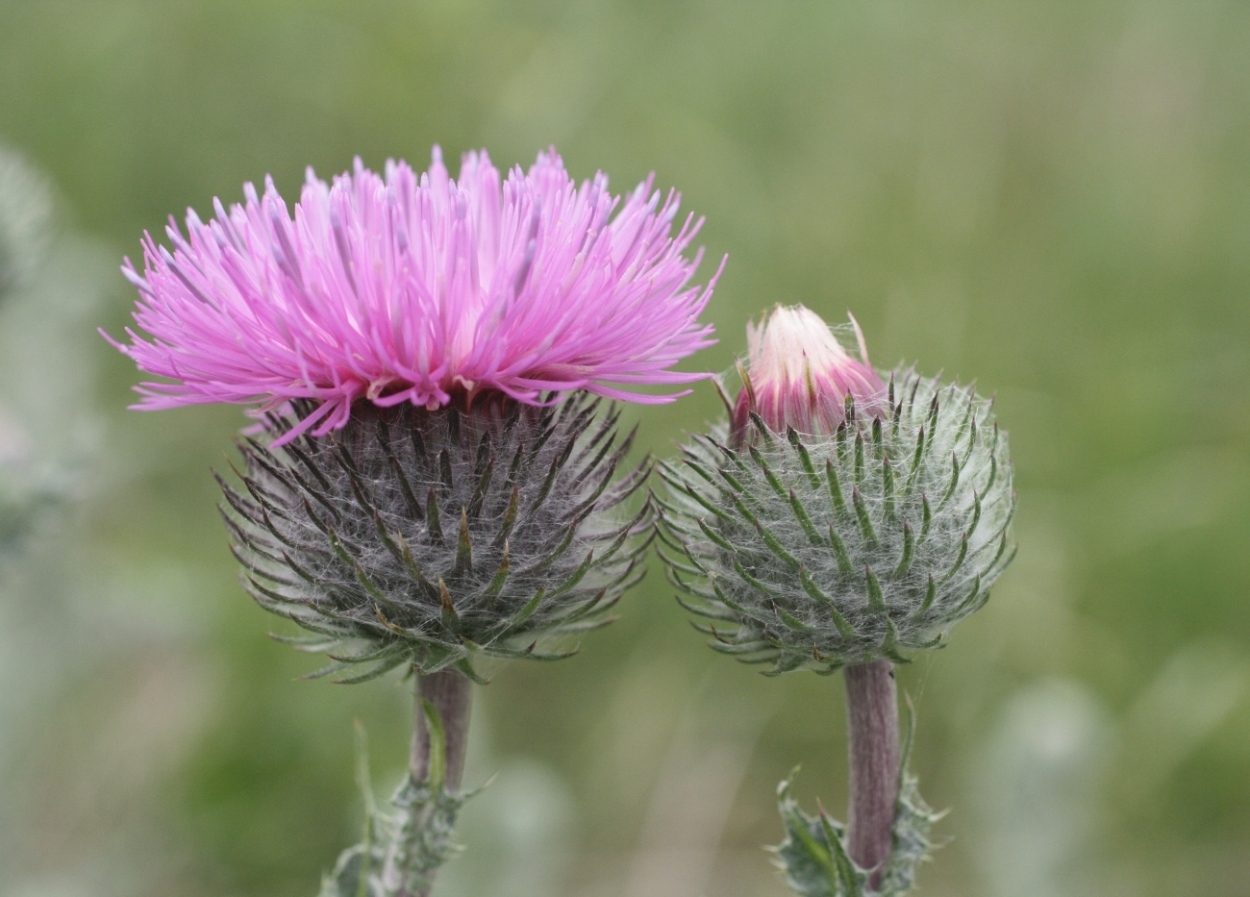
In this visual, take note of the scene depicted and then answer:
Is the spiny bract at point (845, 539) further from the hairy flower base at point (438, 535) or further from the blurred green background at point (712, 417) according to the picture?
the blurred green background at point (712, 417)

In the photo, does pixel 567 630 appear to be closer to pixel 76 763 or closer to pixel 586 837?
pixel 586 837

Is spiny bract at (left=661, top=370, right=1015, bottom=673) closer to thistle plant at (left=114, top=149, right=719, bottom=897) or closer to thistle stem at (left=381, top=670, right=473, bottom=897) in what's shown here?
thistle plant at (left=114, top=149, right=719, bottom=897)

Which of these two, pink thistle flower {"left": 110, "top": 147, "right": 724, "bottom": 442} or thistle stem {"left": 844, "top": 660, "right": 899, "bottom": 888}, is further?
thistle stem {"left": 844, "top": 660, "right": 899, "bottom": 888}

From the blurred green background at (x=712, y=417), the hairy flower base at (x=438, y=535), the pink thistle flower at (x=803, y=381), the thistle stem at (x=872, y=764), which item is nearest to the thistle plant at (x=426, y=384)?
the hairy flower base at (x=438, y=535)

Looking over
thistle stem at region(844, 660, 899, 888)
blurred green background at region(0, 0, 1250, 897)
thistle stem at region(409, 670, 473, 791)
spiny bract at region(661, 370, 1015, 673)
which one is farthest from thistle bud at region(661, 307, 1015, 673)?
blurred green background at region(0, 0, 1250, 897)

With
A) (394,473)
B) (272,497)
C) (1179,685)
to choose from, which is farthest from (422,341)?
(1179,685)

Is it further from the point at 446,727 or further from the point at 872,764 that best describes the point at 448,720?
the point at 872,764

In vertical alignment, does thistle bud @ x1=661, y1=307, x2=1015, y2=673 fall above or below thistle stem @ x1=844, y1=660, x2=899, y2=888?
above
